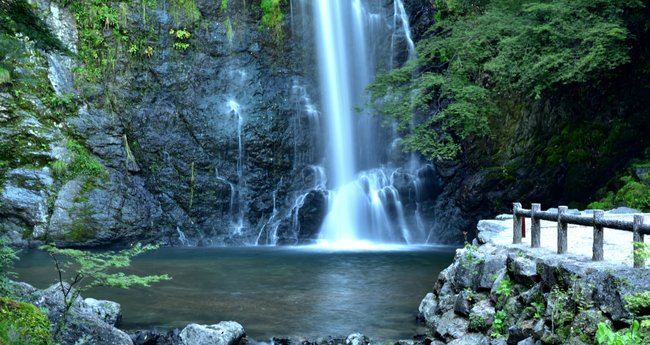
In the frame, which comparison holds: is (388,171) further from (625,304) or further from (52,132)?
(625,304)

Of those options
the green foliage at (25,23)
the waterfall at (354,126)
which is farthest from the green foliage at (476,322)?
the waterfall at (354,126)

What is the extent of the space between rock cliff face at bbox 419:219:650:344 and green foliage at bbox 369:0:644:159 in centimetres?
736

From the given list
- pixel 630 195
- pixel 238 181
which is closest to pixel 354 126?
pixel 238 181

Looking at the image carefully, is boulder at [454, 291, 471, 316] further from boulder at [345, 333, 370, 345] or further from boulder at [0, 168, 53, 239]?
boulder at [0, 168, 53, 239]

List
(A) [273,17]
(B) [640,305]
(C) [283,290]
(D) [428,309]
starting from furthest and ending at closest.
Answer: (A) [273,17] < (C) [283,290] < (D) [428,309] < (B) [640,305]

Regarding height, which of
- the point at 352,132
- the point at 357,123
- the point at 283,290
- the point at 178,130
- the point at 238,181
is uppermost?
the point at 357,123

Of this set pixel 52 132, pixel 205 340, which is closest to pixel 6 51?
pixel 205 340

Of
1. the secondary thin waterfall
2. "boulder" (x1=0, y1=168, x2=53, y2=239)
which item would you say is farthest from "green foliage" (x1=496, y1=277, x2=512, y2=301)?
"boulder" (x1=0, y1=168, x2=53, y2=239)

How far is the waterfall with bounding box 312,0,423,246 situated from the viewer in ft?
73.8

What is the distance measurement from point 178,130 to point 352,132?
7.73m

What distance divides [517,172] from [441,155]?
2681 millimetres

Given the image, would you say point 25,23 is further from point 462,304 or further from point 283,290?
point 283,290

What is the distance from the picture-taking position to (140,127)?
2350 centimetres

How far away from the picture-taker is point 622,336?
416 cm
